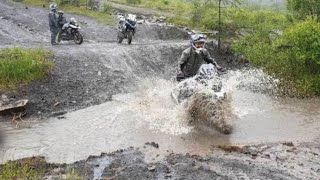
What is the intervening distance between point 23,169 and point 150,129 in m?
3.85

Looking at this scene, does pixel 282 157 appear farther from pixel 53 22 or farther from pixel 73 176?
pixel 53 22

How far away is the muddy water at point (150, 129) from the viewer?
10.3 m

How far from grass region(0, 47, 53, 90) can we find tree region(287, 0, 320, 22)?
10.3 meters

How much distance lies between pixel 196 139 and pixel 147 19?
19041 mm

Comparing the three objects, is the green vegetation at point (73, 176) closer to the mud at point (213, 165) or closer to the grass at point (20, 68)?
the mud at point (213, 165)

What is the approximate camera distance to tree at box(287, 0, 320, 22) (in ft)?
58.9

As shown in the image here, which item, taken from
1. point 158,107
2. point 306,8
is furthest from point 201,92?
point 306,8

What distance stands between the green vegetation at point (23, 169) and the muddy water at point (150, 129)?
48 centimetres

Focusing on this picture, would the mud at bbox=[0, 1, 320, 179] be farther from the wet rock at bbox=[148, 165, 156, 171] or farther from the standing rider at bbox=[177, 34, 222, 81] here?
the standing rider at bbox=[177, 34, 222, 81]

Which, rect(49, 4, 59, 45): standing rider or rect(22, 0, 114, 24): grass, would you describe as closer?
rect(49, 4, 59, 45): standing rider

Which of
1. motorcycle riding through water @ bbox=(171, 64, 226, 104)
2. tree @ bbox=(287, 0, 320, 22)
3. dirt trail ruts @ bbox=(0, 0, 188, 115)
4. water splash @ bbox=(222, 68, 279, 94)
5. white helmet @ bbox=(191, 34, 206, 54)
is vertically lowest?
water splash @ bbox=(222, 68, 279, 94)

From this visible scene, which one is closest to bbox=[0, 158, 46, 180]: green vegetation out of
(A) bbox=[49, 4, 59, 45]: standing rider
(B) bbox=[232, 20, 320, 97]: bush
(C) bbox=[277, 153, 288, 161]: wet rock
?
(C) bbox=[277, 153, 288, 161]: wet rock

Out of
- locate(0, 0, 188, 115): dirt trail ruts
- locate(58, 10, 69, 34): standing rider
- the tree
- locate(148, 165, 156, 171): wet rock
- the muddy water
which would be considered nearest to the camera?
locate(148, 165, 156, 171): wet rock

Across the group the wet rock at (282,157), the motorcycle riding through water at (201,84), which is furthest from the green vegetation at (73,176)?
the motorcycle riding through water at (201,84)
